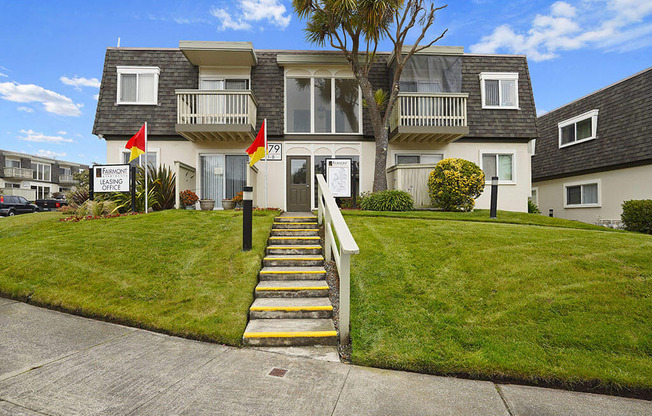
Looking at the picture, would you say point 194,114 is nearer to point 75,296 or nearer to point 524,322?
point 75,296

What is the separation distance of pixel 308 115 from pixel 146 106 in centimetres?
616

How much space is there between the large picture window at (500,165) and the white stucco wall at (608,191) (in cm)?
450

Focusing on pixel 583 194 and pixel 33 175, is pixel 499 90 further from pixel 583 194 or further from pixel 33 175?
pixel 33 175

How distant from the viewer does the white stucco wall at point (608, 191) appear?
12.6 m

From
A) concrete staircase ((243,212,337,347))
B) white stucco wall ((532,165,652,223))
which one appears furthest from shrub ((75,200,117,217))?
white stucco wall ((532,165,652,223))

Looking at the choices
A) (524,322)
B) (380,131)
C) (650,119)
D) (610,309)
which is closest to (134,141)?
(380,131)

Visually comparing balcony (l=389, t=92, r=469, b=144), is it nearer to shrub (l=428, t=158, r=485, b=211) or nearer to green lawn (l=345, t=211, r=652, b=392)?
shrub (l=428, t=158, r=485, b=211)

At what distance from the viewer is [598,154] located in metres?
14.4

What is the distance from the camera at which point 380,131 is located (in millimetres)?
11805

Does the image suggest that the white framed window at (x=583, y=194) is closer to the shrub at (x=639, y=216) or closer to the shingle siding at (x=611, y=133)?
the shingle siding at (x=611, y=133)

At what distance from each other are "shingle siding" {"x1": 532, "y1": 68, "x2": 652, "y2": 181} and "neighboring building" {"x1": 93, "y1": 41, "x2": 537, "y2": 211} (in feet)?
12.3

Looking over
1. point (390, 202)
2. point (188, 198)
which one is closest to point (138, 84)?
point (188, 198)

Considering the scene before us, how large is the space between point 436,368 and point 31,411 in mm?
3646

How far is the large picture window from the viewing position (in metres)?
13.4
